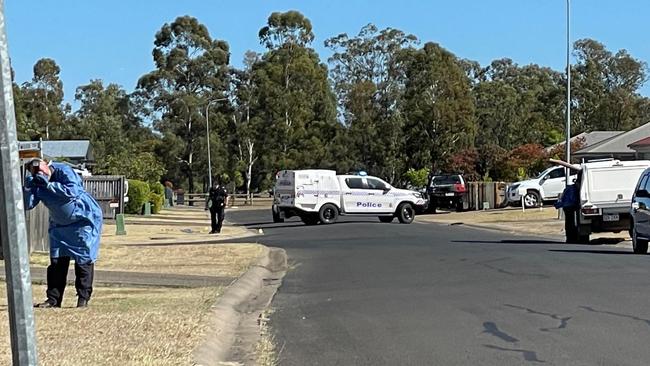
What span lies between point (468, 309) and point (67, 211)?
480 centimetres

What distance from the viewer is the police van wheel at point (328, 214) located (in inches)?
1463

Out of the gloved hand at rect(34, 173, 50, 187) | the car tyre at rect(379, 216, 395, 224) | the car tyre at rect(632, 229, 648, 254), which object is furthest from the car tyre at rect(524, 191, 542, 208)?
the gloved hand at rect(34, 173, 50, 187)

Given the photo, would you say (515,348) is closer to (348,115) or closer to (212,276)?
(212,276)

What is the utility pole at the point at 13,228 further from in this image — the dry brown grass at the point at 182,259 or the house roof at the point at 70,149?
the house roof at the point at 70,149

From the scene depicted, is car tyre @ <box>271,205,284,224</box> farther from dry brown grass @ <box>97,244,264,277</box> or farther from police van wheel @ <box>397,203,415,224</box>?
dry brown grass @ <box>97,244,264,277</box>

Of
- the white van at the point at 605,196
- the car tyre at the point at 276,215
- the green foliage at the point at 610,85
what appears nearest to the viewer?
the white van at the point at 605,196

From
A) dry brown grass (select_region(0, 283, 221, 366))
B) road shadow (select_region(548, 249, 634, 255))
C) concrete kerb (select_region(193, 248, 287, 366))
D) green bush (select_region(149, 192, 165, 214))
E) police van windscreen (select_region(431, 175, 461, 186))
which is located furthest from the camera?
green bush (select_region(149, 192, 165, 214))

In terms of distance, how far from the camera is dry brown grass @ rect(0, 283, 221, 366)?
8.05 metres

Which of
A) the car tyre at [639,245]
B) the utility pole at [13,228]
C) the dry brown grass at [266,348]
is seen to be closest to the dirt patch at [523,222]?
the car tyre at [639,245]

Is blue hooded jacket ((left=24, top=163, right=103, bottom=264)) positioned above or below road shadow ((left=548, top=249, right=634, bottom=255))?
above

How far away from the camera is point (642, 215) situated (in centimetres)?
1852

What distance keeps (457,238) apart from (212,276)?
11195mm

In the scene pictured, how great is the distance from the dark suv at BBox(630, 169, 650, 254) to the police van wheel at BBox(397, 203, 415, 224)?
18.5 m

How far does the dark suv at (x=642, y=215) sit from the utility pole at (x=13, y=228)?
15218mm
